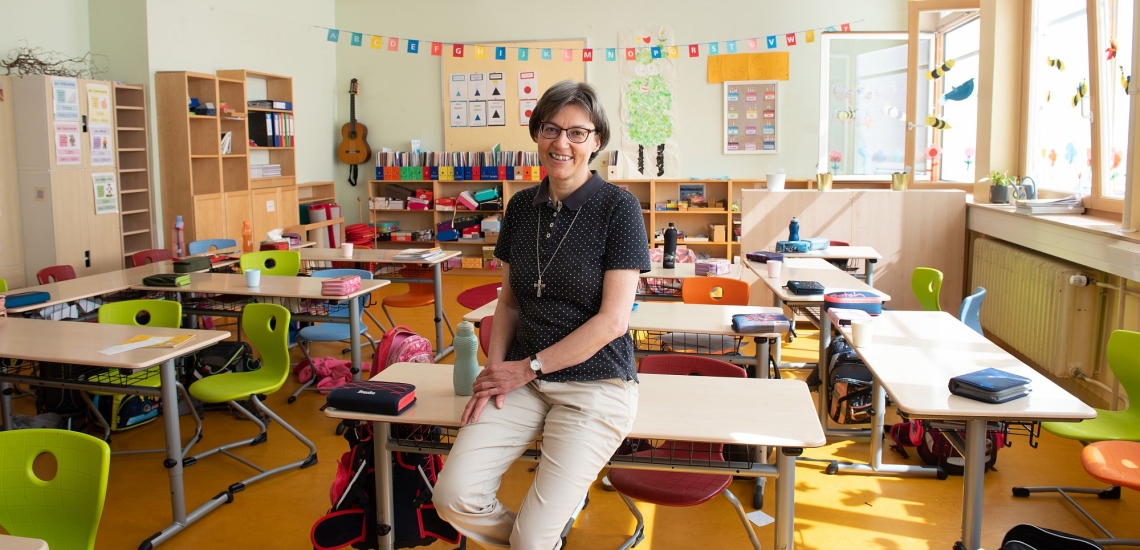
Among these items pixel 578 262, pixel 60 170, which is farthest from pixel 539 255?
pixel 60 170

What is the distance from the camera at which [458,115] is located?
31.7ft

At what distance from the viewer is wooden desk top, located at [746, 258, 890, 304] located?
163 inches

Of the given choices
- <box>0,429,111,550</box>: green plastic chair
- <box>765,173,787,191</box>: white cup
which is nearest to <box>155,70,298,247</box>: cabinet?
<box>765,173,787,191</box>: white cup

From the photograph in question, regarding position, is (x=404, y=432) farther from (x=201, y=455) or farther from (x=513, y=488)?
(x=201, y=455)

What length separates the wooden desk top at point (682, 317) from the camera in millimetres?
3584

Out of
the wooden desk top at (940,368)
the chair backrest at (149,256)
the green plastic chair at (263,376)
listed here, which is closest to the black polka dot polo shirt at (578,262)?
the wooden desk top at (940,368)

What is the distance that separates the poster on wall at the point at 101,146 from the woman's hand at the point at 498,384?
5396 millimetres

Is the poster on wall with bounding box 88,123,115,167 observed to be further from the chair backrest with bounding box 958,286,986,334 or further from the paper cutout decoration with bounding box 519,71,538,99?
the chair backrest with bounding box 958,286,986,334

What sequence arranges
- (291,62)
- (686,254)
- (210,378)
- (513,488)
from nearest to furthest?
(513,488), (210,378), (686,254), (291,62)

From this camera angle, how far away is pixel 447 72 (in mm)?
9617

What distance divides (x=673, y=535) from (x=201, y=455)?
2.32 m

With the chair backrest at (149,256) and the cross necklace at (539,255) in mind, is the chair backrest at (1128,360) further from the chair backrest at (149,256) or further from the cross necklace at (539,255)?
the chair backrest at (149,256)

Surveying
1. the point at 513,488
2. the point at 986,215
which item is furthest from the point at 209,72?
the point at 986,215

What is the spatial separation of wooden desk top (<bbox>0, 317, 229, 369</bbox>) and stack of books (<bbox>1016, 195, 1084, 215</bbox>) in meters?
4.73
